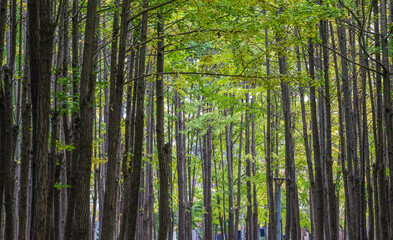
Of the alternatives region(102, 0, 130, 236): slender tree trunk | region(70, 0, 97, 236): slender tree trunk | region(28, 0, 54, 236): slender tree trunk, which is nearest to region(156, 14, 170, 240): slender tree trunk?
region(102, 0, 130, 236): slender tree trunk

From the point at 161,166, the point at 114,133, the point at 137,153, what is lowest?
the point at 161,166

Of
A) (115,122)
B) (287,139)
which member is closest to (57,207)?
(115,122)

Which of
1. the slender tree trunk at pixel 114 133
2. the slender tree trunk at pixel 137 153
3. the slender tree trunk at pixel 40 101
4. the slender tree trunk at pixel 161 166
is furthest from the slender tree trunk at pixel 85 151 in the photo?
the slender tree trunk at pixel 161 166

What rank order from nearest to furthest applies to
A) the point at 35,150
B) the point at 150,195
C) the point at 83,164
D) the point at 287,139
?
the point at 35,150 < the point at 83,164 < the point at 287,139 < the point at 150,195

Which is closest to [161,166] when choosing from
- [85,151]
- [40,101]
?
[85,151]

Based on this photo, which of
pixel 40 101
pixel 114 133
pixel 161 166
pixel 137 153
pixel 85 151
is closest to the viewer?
pixel 40 101

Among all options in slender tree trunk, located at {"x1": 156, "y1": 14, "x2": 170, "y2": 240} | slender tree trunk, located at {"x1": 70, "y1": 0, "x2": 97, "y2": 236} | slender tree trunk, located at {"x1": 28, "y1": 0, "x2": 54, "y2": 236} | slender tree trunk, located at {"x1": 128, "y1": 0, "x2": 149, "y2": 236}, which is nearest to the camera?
slender tree trunk, located at {"x1": 28, "y1": 0, "x2": 54, "y2": 236}

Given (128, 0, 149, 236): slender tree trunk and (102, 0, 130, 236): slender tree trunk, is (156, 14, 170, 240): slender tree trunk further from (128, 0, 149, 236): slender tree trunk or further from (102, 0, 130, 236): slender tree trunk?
(102, 0, 130, 236): slender tree trunk

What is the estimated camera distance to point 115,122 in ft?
28.1

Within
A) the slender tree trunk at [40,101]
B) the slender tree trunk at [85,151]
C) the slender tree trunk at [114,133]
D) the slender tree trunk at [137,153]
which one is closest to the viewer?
the slender tree trunk at [40,101]

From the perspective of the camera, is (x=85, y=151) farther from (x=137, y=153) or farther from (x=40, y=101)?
(x=137, y=153)

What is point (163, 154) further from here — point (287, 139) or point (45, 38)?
point (287, 139)

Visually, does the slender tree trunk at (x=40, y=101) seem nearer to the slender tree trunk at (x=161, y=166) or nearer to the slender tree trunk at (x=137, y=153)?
the slender tree trunk at (x=137, y=153)

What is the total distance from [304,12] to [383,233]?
16.7ft
